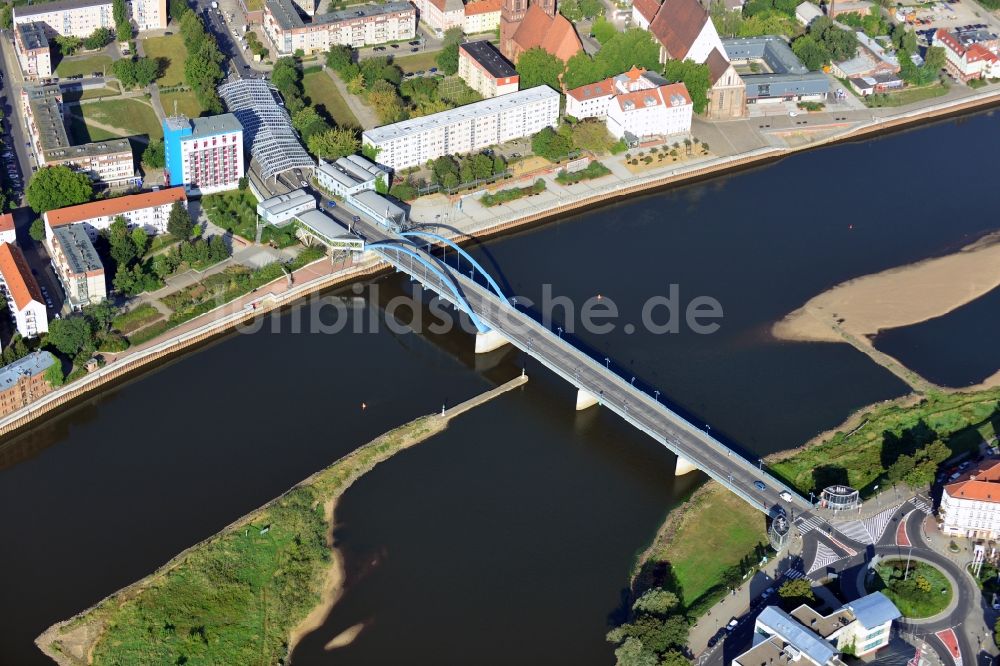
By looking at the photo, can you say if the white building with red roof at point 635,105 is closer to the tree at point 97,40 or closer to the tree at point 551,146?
the tree at point 551,146

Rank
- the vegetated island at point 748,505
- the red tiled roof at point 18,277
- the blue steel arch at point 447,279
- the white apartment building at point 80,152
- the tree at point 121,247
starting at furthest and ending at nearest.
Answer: the white apartment building at point 80,152, the tree at point 121,247, the blue steel arch at point 447,279, the red tiled roof at point 18,277, the vegetated island at point 748,505

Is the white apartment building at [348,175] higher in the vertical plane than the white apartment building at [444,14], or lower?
lower

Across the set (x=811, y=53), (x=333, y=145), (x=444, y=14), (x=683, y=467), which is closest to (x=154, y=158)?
(x=333, y=145)

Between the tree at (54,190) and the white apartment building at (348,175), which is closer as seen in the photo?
the tree at (54,190)

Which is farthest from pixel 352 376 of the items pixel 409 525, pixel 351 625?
pixel 351 625

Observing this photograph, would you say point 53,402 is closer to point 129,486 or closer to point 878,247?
point 129,486

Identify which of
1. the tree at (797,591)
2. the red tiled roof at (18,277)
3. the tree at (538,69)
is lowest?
the tree at (797,591)

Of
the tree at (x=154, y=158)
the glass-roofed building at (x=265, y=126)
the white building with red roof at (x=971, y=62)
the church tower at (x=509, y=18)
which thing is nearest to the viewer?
the glass-roofed building at (x=265, y=126)

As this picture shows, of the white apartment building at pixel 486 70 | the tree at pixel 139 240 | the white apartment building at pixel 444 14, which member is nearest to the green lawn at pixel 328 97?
the white apartment building at pixel 486 70
